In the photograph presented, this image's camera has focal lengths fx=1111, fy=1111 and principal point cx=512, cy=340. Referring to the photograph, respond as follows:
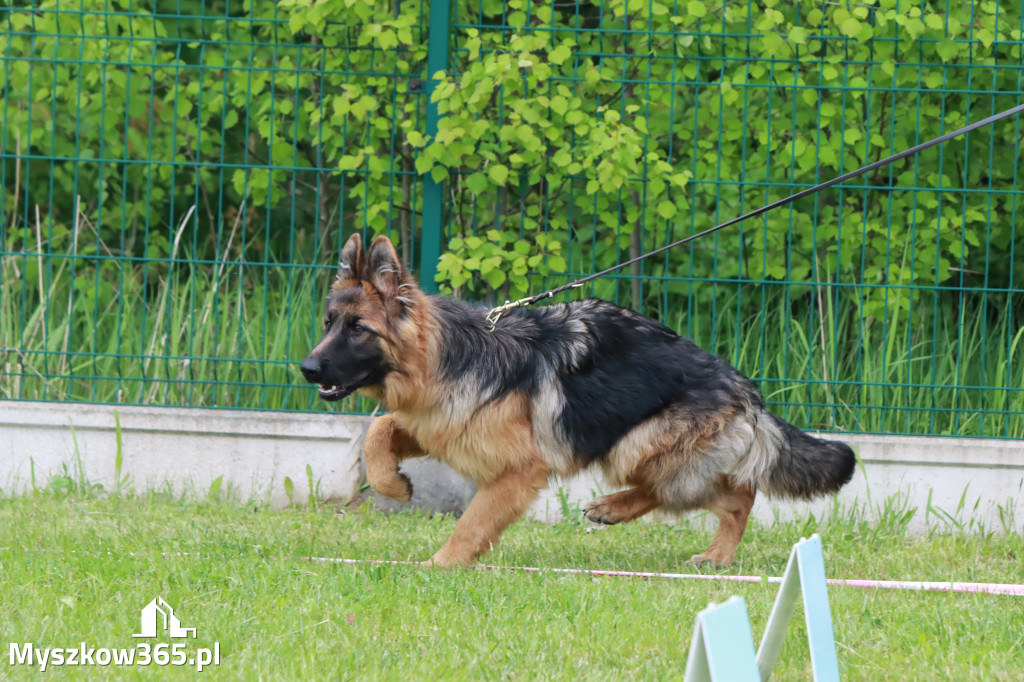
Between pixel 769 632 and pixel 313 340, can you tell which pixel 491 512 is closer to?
pixel 769 632

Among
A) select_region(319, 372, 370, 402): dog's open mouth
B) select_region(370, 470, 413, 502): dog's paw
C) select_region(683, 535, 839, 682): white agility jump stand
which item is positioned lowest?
select_region(370, 470, 413, 502): dog's paw

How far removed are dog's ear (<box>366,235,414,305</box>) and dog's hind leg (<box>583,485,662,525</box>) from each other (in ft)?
4.61

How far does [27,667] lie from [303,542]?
6.25 feet

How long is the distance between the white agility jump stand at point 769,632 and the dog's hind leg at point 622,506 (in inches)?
85.6

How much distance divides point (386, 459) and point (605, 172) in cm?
219

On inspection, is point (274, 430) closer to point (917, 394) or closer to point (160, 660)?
point (160, 660)

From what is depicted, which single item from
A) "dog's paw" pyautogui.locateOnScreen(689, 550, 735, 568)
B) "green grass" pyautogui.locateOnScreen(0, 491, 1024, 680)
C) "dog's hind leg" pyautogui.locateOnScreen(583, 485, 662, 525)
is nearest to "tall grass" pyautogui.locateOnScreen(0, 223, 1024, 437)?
"green grass" pyautogui.locateOnScreen(0, 491, 1024, 680)

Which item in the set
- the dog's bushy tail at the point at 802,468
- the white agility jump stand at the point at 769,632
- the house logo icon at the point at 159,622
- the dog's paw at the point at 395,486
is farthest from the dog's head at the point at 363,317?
the white agility jump stand at the point at 769,632

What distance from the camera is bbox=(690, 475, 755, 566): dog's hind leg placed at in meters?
→ 5.27

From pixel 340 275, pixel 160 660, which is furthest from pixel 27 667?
pixel 340 275

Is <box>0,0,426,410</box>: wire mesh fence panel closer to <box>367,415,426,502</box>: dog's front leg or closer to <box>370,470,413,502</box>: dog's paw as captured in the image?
<box>367,415,426,502</box>: dog's front leg

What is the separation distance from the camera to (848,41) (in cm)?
660

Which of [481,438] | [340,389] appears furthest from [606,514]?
[340,389]

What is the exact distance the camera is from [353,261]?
4746 mm
